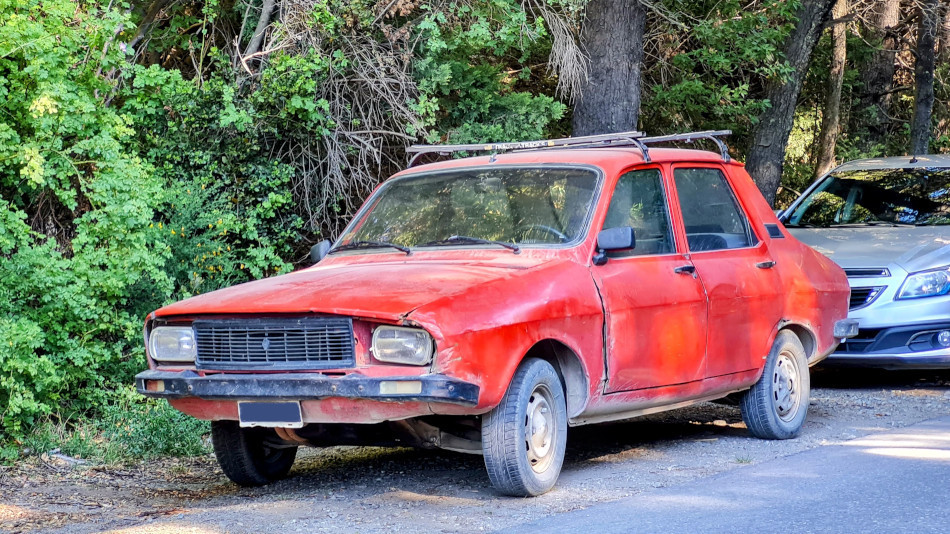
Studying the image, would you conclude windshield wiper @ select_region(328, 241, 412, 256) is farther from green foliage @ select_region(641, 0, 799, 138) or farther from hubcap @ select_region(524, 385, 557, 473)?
green foliage @ select_region(641, 0, 799, 138)

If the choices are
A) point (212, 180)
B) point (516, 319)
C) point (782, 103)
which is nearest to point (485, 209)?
point (516, 319)

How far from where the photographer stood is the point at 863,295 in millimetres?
9859

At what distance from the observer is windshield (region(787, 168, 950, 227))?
1099cm

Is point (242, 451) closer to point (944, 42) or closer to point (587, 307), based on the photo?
point (587, 307)

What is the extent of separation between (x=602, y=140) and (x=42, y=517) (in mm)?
4051

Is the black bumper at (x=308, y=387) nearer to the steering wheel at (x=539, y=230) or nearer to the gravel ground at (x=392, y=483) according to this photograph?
the gravel ground at (x=392, y=483)

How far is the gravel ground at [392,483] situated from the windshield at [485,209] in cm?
A: 138

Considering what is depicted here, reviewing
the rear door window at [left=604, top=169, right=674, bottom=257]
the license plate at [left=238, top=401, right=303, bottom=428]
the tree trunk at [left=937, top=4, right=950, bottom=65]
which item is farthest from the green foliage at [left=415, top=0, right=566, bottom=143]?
the tree trunk at [left=937, top=4, right=950, bottom=65]

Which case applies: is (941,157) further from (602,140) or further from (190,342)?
(190,342)

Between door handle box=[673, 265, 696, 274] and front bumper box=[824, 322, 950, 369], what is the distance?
3288 millimetres

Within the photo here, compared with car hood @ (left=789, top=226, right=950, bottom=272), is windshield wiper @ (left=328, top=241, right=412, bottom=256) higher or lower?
higher

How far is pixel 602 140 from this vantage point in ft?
25.1

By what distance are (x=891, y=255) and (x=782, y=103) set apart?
222 inches

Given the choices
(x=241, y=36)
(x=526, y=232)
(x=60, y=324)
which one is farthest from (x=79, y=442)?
(x=241, y=36)
